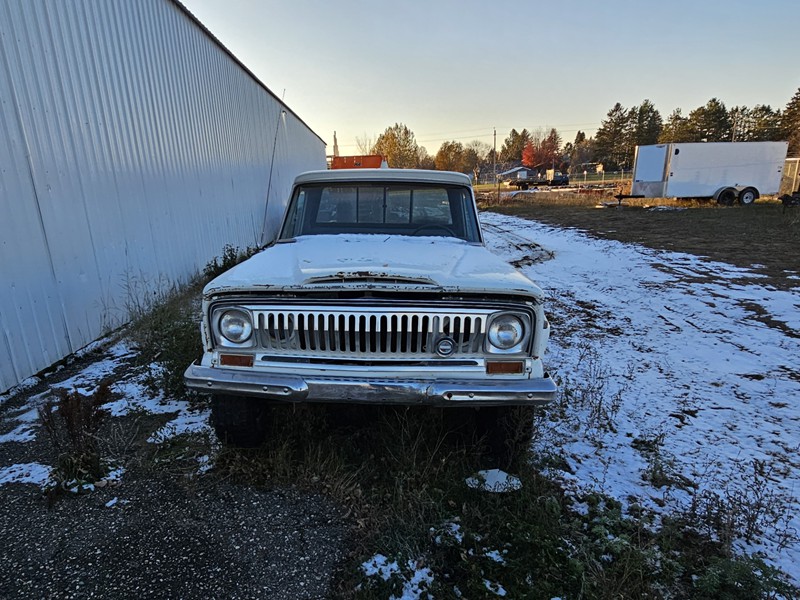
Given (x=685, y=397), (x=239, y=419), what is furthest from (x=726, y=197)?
(x=239, y=419)

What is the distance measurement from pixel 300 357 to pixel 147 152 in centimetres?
534

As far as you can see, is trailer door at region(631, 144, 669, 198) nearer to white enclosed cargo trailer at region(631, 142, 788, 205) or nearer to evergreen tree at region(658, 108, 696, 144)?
white enclosed cargo trailer at region(631, 142, 788, 205)

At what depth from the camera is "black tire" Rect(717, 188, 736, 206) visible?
22.4m

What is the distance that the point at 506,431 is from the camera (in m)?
2.59

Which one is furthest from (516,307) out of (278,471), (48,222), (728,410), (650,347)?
(48,222)

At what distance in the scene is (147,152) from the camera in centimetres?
604

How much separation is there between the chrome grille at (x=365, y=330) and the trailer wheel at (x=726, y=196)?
26.5 meters

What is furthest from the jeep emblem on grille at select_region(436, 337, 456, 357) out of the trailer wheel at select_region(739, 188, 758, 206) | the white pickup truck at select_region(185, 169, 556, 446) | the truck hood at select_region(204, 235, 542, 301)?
the trailer wheel at select_region(739, 188, 758, 206)

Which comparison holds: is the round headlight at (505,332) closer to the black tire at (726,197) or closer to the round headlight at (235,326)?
the round headlight at (235,326)

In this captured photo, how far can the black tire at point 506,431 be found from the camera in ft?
8.33

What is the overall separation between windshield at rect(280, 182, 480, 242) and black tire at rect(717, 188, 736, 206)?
25008mm

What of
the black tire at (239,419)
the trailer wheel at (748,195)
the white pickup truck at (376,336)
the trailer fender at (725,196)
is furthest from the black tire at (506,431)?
the trailer wheel at (748,195)

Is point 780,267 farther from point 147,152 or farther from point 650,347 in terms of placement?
point 147,152

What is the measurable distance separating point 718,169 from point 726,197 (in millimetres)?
1590
